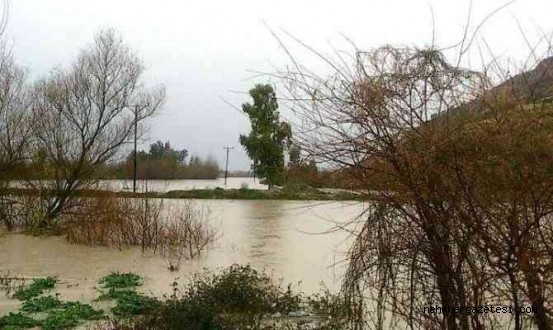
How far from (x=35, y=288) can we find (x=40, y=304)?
4.54ft

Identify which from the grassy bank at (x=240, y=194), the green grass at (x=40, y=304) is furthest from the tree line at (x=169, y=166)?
the green grass at (x=40, y=304)

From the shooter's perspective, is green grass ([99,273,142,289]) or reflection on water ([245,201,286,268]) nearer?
green grass ([99,273,142,289])

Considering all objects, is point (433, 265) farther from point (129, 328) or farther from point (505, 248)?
point (129, 328)

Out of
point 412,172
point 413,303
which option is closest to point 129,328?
point 413,303

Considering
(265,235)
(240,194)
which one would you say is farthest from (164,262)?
(240,194)

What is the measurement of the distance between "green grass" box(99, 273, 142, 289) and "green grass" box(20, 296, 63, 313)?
1.35 metres

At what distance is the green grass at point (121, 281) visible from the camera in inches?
374

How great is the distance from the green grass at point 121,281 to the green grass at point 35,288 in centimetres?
83

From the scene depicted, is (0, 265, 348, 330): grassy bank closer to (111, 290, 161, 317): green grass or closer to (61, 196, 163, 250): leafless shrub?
(111, 290, 161, 317): green grass

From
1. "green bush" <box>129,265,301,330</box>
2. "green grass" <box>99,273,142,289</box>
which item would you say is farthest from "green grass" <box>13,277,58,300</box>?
"green bush" <box>129,265,301,330</box>

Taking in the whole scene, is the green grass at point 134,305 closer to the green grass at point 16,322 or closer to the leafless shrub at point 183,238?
the green grass at point 16,322

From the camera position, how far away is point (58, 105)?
19.4 m

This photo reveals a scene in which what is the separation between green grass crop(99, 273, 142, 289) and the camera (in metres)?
9.51

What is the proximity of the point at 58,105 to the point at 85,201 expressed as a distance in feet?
11.0
